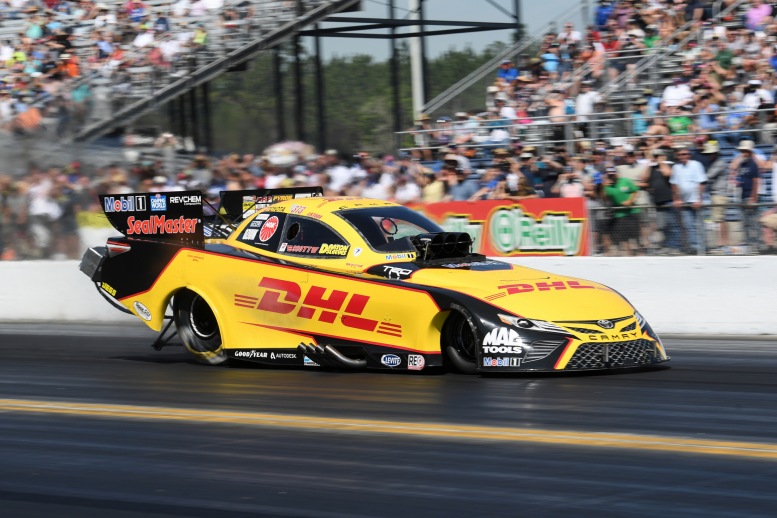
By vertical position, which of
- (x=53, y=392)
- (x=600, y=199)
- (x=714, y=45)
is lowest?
(x=53, y=392)

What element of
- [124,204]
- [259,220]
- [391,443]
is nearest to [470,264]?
[259,220]

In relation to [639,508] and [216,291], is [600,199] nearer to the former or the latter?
[216,291]

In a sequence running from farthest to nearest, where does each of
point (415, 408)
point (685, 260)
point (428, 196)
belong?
point (428, 196), point (685, 260), point (415, 408)

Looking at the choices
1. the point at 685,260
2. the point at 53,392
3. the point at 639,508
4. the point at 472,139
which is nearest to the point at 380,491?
the point at 639,508

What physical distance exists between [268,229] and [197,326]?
4.05 ft

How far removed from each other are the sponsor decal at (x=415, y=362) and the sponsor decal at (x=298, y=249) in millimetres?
1438

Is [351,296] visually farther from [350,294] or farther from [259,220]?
[259,220]

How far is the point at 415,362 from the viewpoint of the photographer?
1005cm

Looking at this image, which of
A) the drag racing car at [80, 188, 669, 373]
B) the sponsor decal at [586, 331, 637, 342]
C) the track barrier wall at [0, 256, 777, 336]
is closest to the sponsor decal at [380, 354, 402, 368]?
the drag racing car at [80, 188, 669, 373]

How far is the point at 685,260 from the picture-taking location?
13188 millimetres

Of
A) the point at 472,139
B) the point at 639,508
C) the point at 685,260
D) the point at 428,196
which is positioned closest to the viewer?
the point at 639,508

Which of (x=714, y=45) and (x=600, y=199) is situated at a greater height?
(x=714, y=45)

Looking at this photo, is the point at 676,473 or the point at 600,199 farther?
the point at 600,199

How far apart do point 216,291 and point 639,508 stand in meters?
6.36
